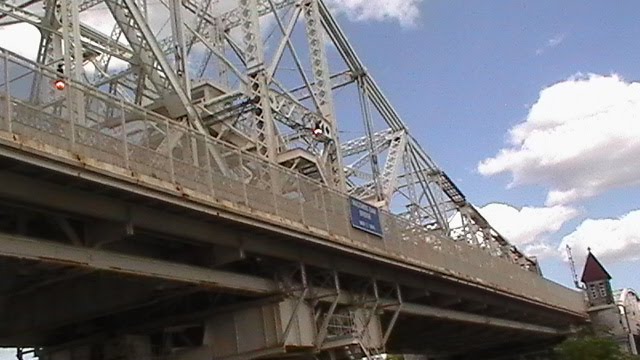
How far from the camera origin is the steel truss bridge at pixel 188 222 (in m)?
14.0

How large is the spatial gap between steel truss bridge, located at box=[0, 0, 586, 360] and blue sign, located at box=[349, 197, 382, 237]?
271 millimetres

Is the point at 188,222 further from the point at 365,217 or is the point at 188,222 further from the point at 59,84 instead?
the point at 365,217

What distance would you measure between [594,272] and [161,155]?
228ft

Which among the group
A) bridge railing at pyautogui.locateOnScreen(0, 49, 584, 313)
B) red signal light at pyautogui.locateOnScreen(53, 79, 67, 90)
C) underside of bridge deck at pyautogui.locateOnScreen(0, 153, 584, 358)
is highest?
red signal light at pyautogui.locateOnScreen(53, 79, 67, 90)

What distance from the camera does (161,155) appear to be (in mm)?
15406

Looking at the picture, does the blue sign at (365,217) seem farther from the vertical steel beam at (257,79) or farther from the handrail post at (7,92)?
the handrail post at (7,92)

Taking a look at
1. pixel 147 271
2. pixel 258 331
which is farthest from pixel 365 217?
pixel 147 271

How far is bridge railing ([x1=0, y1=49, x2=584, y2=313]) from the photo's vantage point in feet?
42.5

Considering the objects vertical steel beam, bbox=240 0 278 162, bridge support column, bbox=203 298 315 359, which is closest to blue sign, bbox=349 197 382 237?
bridge support column, bbox=203 298 315 359

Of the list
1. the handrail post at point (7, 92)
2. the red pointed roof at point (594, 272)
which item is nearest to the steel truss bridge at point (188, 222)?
the handrail post at point (7, 92)

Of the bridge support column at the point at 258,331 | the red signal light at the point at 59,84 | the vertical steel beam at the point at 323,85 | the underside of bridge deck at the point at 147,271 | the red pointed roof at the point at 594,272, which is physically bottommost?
the bridge support column at the point at 258,331

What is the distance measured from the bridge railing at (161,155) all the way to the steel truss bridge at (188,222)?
5 centimetres

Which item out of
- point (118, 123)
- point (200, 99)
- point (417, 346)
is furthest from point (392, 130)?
point (118, 123)

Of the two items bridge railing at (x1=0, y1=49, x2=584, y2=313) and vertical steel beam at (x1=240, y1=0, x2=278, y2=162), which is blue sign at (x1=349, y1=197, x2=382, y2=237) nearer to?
bridge railing at (x1=0, y1=49, x2=584, y2=313)
